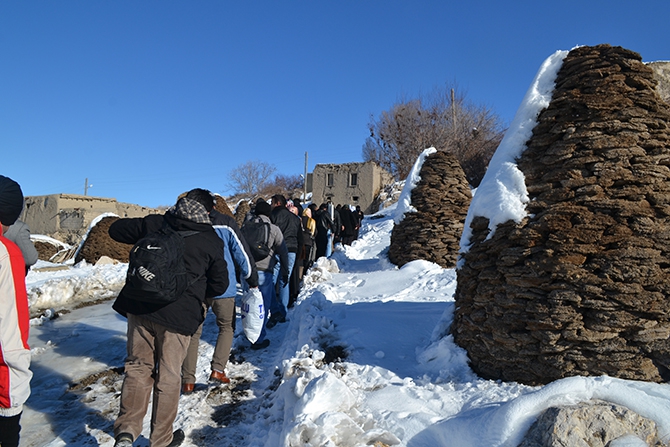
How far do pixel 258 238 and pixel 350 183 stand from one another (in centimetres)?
3156

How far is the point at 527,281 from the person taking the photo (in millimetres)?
3203

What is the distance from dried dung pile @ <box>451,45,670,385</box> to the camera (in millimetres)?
2910

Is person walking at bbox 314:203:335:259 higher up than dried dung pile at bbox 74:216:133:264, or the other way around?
person walking at bbox 314:203:335:259

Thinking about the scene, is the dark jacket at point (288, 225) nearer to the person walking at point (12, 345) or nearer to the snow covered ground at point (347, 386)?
the snow covered ground at point (347, 386)

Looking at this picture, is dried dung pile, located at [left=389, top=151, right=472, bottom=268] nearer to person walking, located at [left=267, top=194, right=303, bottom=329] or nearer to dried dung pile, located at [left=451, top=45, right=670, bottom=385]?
person walking, located at [left=267, top=194, right=303, bottom=329]

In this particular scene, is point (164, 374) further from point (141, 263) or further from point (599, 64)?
point (599, 64)

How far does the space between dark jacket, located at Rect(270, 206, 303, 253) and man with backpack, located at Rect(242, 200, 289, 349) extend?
60 centimetres

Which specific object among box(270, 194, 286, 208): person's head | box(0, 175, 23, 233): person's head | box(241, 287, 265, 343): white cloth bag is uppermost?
box(270, 194, 286, 208): person's head

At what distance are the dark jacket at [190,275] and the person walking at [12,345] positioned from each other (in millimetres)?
700

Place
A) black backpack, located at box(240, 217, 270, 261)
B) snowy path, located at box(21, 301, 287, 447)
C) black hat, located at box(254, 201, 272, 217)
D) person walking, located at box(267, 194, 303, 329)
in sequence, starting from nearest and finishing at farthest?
snowy path, located at box(21, 301, 287, 447) → black backpack, located at box(240, 217, 270, 261) → black hat, located at box(254, 201, 272, 217) → person walking, located at box(267, 194, 303, 329)

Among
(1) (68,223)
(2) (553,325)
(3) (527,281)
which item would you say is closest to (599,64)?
(3) (527,281)

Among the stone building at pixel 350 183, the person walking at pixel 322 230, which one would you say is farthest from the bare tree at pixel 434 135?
the person walking at pixel 322 230

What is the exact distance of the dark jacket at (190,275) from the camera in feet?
9.77

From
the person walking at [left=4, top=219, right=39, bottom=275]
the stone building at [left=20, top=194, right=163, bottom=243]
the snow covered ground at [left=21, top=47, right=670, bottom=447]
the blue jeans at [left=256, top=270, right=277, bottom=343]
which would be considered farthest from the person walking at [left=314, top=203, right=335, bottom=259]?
the stone building at [left=20, top=194, right=163, bottom=243]
